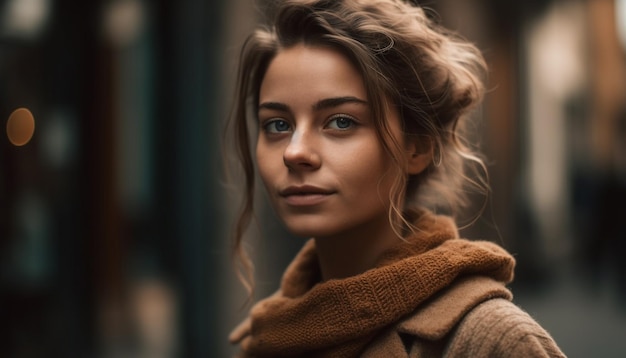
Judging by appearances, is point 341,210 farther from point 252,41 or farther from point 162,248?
point 162,248

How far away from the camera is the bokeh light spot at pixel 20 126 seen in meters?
5.26

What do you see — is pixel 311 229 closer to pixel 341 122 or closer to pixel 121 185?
pixel 341 122

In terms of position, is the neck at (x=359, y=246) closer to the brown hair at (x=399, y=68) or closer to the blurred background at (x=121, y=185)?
the brown hair at (x=399, y=68)

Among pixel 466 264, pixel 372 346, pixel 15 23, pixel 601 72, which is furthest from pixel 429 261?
pixel 601 72

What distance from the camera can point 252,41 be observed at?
2625 mm

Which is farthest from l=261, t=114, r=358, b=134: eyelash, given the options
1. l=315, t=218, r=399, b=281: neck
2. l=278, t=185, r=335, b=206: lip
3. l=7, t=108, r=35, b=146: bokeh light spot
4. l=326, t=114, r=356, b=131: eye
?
l=7, t=108, r=35, b=146: bokeh light spot

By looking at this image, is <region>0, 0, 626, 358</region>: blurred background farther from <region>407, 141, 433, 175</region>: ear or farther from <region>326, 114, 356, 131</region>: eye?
<region>326, 114, 356, 131</region>: eye

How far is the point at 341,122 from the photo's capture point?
236 cm

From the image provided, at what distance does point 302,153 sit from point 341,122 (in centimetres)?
13

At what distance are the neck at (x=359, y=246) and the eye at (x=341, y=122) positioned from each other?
10.8 inches

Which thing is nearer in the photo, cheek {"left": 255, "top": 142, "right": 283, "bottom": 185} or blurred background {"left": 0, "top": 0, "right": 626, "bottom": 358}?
cheek {"left": 255, "top": 142, "right": 283, "bottom": 185}

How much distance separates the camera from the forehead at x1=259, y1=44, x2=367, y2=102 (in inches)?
92.7

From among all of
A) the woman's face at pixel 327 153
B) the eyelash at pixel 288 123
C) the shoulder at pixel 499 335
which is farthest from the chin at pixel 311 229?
the shoulder at pixel 499 335

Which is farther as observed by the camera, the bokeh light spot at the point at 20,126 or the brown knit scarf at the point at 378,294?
the bokeh light spot at the point at 20,126
